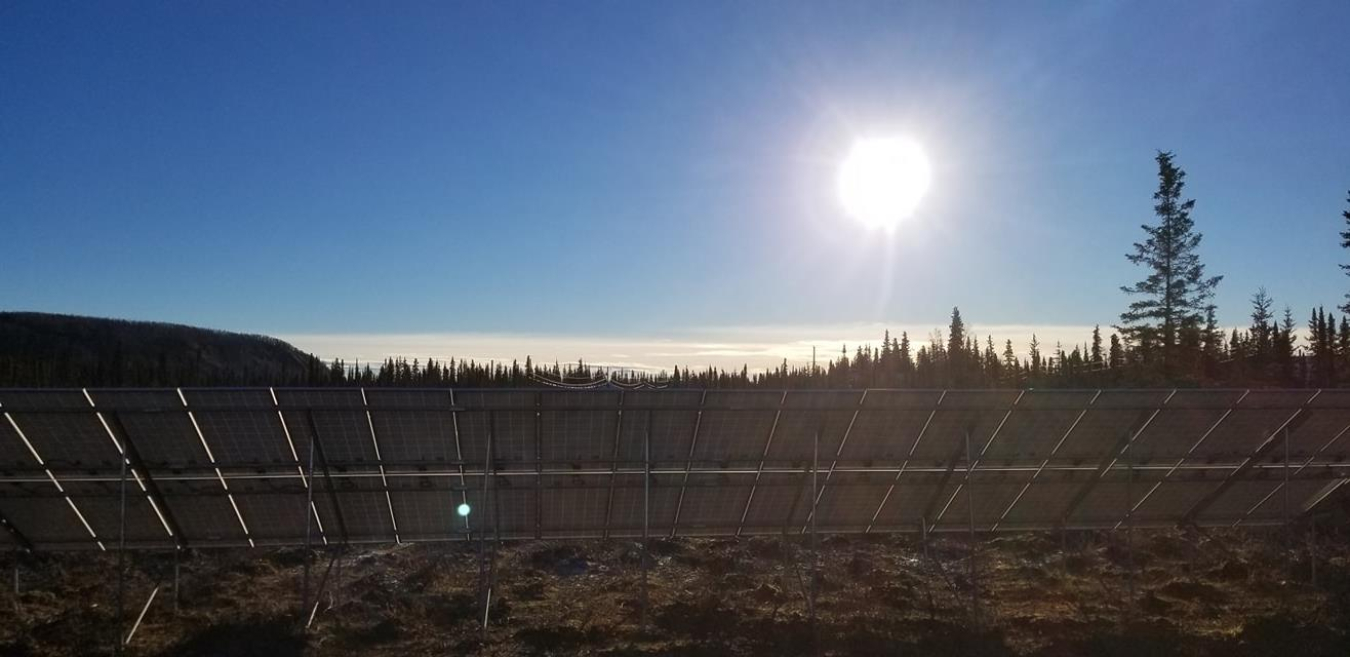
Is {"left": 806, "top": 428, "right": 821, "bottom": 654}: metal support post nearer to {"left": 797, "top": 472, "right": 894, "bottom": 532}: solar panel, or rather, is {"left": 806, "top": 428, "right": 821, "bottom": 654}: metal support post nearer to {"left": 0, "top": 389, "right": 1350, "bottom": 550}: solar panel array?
{"left": 0, "top": 389, "right": 1350, "bottom": 550}: solar panel array

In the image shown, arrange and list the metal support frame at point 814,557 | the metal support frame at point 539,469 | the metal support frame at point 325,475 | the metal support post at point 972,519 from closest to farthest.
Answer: the metal support frame at point 814,557 < the metal support post at point 972,519 < the metal support frame at point 325,475 < the metal support frame at point 539,469

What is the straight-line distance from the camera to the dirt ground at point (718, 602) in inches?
544

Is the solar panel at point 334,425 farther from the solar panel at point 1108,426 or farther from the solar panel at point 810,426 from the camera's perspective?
the solar panel at point 1108,426

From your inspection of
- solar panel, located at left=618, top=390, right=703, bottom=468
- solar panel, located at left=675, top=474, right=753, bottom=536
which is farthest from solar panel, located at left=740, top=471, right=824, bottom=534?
solar panel, located at left=618, top=390, right=703, bottom=468

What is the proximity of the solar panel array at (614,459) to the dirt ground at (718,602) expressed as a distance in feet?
3.95

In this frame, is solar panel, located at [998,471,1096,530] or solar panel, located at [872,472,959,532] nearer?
solar panel, located at [872,472,959,532]

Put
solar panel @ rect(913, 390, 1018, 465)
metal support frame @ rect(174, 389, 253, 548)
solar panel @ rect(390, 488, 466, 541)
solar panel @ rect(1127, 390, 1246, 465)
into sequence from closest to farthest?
metal support frame @ rect(174, 389, 253, 548)
solar panel @ rect(913, 390, 1018, 465)
solar panel @ rect(390, 488, 466, 541)
solar panel @ rect(1127, 390, 1246, 465)

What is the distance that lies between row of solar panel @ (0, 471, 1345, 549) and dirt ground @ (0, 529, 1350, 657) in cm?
111

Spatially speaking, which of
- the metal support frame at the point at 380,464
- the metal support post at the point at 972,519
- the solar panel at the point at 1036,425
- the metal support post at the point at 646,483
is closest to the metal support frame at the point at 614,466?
the metal support post at the point at 646,483

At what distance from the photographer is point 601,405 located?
1499 centimetres

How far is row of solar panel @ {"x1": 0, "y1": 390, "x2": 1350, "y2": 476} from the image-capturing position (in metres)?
14.6

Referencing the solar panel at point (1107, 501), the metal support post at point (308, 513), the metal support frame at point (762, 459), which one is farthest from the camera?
the solar panel at point (1107, 501)

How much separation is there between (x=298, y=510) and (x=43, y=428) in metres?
4.05

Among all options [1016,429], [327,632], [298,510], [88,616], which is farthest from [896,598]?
[88,616]
